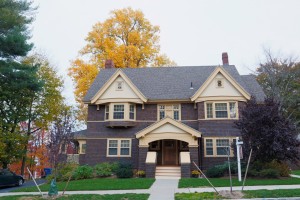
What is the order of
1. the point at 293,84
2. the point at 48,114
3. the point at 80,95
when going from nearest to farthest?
the point at 48,114 < the point at 80,95 < the point at 293,84

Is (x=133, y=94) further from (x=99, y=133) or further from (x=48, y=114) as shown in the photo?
(x=48, y=114)

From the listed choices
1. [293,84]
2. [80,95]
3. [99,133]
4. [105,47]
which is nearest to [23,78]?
[99,133]

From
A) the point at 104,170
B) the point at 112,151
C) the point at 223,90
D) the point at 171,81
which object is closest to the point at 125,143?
the point at 112,151

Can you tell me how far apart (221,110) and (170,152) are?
228 inches

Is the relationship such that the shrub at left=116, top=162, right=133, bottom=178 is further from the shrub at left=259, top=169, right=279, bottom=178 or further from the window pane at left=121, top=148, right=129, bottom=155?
the shrub at left=259, top=169, right=279, bottom=178

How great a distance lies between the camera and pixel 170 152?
2452cm

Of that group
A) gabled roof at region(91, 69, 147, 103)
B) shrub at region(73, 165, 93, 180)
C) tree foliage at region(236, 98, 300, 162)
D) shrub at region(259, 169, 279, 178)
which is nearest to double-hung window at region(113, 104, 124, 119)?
gabled roof at region(91, 69, 147, 103)

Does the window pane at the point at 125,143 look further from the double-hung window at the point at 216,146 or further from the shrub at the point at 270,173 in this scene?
the shrub at the point at 270,173

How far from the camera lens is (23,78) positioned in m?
21.1

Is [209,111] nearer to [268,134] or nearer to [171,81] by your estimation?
[171,81]

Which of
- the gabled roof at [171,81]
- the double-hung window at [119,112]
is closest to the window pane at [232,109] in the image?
the gabled roof at [171,81]

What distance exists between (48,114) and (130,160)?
12.2 meters

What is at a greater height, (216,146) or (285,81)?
(285,81)

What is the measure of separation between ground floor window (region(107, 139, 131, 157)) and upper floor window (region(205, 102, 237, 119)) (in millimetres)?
7480
